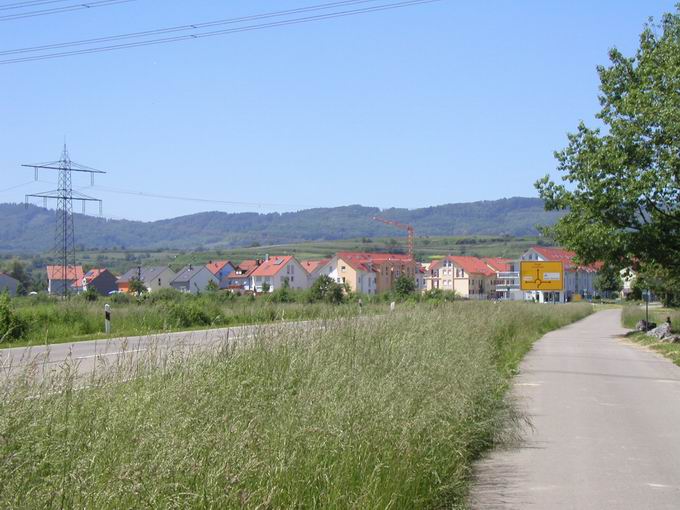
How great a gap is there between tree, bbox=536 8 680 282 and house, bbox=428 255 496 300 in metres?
85.5

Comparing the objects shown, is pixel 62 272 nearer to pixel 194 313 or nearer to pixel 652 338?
pixel 194 313

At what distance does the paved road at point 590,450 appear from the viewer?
784 centimetres

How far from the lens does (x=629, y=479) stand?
8.55 meters

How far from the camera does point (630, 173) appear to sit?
33.8m

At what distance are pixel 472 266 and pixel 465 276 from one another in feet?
12.2

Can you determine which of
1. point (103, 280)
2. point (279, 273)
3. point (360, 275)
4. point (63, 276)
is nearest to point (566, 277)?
point (360, 275)

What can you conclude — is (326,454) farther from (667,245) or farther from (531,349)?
(667,245)

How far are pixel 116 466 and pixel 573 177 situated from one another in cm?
3448

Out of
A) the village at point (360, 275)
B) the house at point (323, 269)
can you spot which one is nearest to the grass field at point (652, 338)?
the village at point (360, 275)

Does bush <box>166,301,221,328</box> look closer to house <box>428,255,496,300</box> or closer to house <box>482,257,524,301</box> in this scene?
house <box>428,255,496,300</box>

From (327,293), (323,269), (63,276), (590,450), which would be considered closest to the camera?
(590,450)

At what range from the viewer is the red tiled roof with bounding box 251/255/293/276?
12256 cm

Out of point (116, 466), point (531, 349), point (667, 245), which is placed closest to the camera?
point (116, 466)

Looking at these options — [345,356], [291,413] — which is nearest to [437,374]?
[345,356]
